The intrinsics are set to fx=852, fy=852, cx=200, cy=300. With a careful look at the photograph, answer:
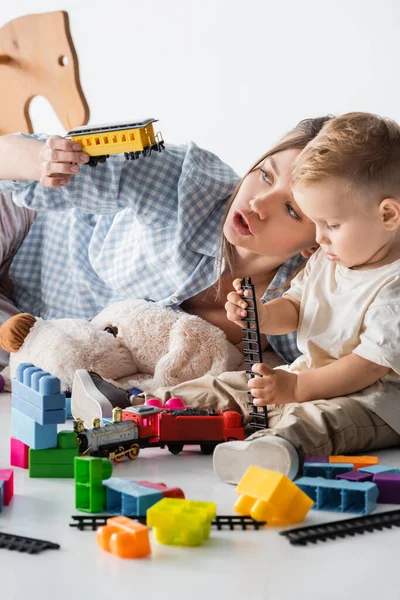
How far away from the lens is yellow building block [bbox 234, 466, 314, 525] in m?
0.82

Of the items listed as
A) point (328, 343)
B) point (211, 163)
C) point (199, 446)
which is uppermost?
point (211, 163)

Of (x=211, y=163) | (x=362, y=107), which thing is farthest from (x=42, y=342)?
(x=362, y=107)

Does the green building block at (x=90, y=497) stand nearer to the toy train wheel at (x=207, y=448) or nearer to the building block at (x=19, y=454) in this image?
the building block at (x=19, y=454)

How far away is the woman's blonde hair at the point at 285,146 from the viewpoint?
138 cm

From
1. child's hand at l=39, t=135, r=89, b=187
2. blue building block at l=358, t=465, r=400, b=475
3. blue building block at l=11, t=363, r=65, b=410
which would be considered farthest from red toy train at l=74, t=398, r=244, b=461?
child's hand at l=39, t=135, r=89, b=187

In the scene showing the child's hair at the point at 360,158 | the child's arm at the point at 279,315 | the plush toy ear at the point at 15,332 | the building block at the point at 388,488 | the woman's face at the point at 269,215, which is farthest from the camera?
the plush toy ear at the point at 15,332

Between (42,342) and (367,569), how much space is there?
0.84 m

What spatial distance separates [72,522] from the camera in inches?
33.0

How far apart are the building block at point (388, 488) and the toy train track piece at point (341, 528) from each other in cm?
4

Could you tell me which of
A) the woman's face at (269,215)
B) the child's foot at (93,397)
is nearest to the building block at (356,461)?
→ the child's foot at (93,397)

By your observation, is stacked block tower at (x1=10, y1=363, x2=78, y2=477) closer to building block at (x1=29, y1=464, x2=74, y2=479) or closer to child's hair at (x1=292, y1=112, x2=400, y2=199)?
building block at (x1=29, y1=464, x2=74, y2=479)

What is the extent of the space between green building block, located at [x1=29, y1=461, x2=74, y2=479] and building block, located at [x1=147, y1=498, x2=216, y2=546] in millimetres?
232

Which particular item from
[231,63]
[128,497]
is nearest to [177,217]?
[128,497]

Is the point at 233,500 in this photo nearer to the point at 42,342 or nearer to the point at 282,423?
the point at 282,423
